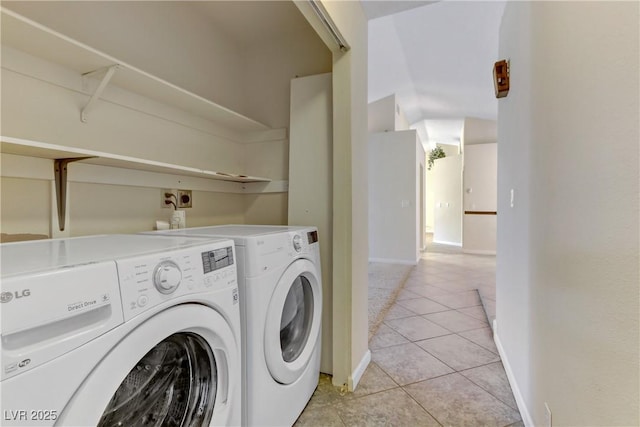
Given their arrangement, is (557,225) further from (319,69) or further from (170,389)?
(319,69)

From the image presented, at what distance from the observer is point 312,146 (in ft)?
6.22

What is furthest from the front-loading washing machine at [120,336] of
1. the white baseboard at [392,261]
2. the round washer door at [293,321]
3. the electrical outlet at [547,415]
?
the white baseboard at [392,261]

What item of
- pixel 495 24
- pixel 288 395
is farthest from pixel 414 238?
pixel 288 395

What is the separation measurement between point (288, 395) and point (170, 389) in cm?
61

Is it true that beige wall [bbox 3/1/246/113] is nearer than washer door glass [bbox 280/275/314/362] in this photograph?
Yes

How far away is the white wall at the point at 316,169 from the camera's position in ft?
5.93

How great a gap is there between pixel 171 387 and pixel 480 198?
6.59m

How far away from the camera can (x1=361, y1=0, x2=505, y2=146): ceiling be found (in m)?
2.72

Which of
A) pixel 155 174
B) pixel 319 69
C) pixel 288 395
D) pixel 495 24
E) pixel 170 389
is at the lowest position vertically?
pixel 288 395

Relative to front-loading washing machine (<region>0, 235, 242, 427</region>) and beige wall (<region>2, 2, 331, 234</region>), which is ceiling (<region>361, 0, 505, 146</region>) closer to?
beige wall (<region>2, 2, 331, 234</region>)

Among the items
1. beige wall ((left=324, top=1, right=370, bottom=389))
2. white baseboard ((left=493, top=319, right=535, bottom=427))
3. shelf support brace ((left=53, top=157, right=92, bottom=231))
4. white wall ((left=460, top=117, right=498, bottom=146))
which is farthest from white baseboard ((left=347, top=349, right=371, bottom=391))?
white wall ((left=460, top=117, right=498, bottom=146))

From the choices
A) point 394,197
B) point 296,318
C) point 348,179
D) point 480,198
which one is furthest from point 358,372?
point 480,198

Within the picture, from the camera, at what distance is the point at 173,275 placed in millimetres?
801

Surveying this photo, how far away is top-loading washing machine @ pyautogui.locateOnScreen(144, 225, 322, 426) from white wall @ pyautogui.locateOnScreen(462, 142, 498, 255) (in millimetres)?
5641
